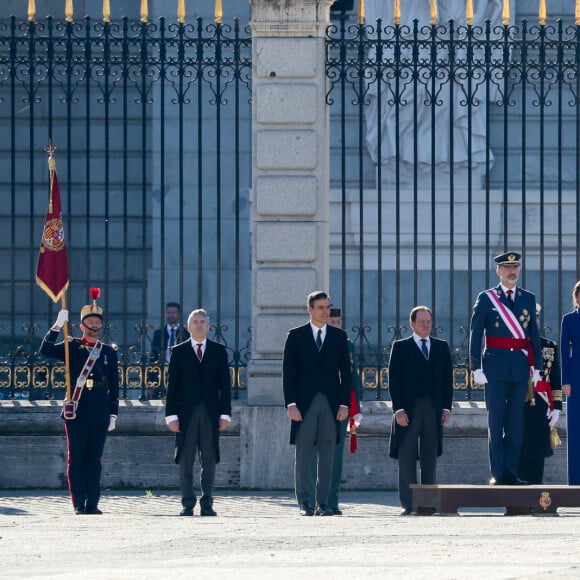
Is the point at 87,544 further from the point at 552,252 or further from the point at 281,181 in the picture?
the point at 552,252

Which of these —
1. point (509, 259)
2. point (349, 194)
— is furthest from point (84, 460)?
point (349, 194)

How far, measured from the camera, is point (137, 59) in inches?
593

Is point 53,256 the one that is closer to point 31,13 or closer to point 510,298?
point 31,13

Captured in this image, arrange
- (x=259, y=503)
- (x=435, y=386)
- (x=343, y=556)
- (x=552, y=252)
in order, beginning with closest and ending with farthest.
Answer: (x=343, y=556), (x=435, y=386), (x=259, y=503), (x=552, y=252)

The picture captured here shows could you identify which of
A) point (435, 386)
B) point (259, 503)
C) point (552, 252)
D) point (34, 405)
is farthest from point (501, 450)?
point (552, 252)

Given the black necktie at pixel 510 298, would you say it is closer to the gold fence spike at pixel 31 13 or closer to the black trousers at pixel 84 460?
the black trousers at pixel 84 460

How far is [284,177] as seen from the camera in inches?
576

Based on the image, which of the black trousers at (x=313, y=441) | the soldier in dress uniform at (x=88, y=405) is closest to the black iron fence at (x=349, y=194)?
the soldier in dress uniform at (x=88, y=405)

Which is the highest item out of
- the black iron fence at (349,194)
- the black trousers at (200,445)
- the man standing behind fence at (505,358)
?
the black iron fence at (349,194)

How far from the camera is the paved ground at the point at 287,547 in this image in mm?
8258

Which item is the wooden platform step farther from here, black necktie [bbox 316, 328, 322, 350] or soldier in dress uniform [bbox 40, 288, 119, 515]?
soldier in dress uniform [bbox 40, 288, 119, 515]

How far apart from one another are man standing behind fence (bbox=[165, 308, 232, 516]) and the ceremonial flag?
65.4 inches

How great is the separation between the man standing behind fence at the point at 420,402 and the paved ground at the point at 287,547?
0.98 meters

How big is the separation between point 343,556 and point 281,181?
20.2 feet
